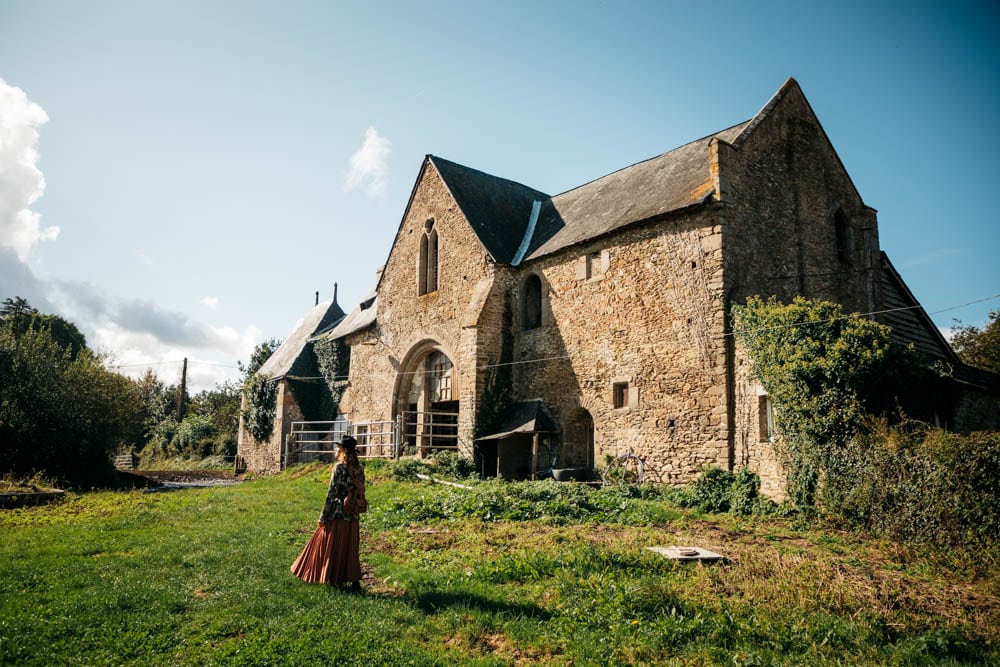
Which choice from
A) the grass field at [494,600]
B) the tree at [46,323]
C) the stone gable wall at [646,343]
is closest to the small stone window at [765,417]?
the stone gable wall at [646,343]

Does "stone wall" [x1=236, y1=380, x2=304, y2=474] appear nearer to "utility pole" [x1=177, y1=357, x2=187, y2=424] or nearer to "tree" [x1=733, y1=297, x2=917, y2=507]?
"utility pole" [x1=177, y1=357, x2=187, y2=424]

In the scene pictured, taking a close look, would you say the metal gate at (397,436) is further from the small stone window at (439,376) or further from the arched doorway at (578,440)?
the arched doorway at (578,440)

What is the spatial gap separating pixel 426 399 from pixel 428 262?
5.05 meters

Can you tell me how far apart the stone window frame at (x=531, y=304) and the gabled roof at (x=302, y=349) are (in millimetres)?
13369

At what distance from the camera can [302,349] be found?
30516 mm

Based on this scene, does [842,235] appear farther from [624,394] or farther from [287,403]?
[287,403]

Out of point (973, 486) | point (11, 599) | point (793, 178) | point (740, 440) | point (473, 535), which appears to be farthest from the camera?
point (793, 178)

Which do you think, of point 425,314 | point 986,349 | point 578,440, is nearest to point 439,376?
point 425,314

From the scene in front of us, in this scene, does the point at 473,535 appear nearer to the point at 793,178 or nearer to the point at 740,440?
the point at 740,440

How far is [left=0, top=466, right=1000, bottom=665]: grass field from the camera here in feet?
17.8

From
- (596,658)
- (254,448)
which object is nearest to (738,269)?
(596,658)

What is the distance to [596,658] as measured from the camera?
540 cm

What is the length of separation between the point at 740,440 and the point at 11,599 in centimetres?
1258

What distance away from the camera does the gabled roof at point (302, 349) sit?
29.6 metres
